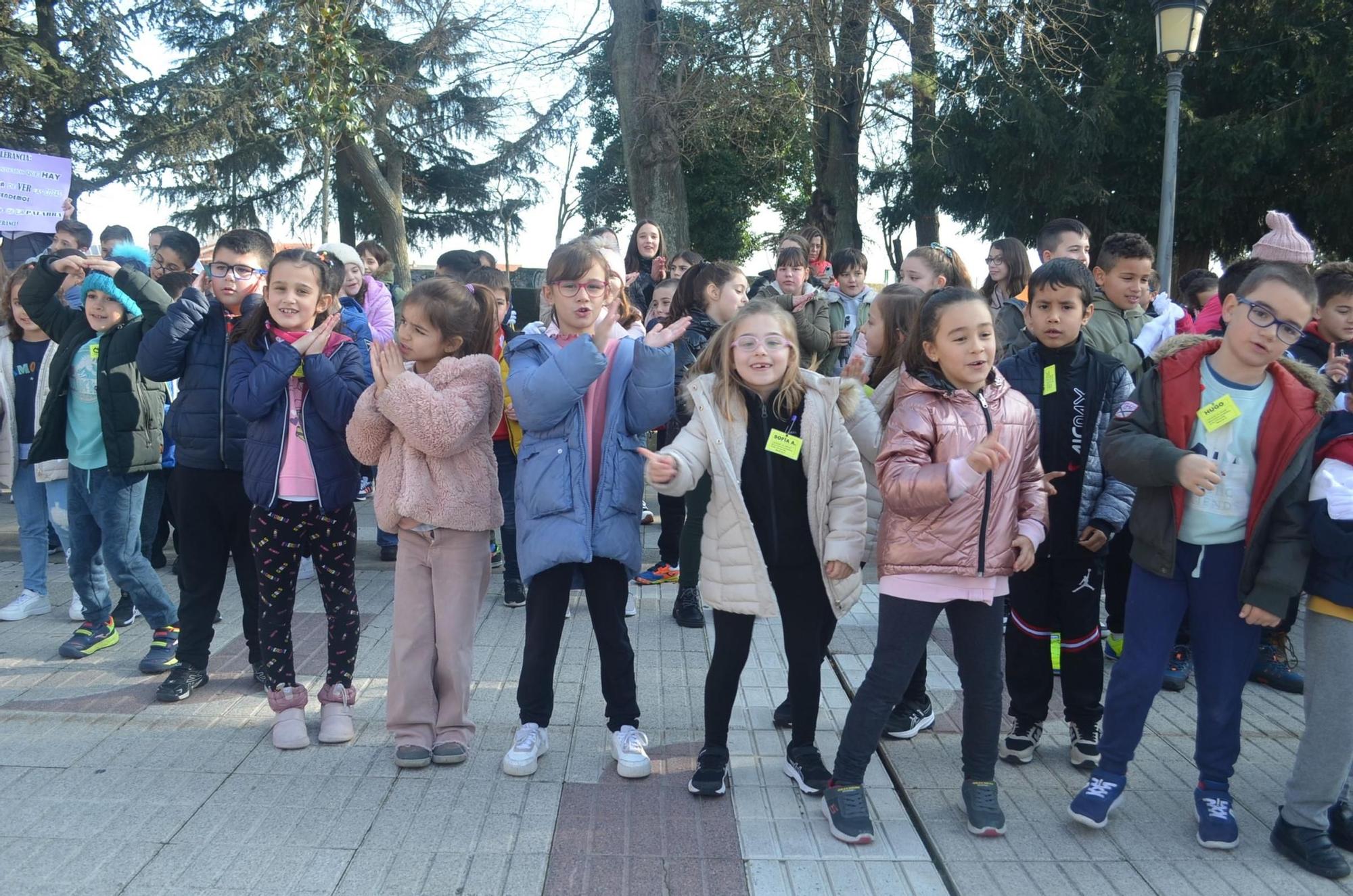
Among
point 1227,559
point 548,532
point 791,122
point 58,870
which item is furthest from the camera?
point 791,122

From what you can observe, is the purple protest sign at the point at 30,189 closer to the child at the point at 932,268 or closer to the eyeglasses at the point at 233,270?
the eyeglasses at the point at 233,270

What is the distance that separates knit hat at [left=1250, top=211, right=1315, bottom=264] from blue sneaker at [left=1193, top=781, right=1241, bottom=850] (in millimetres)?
1993

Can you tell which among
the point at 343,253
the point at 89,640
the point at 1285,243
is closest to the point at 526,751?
the point at 89,640

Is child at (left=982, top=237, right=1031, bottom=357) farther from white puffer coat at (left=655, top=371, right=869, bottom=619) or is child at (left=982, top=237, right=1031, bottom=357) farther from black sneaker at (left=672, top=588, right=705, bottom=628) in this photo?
black sneaker at (left=672, top=588, right=705, bottom=628)

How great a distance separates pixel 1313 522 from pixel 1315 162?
16027 millimetres

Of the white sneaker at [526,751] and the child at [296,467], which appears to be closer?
the white sneaker at [526,751]

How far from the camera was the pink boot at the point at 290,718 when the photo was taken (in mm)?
3910

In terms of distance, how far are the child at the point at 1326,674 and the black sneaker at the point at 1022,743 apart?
0.86 m

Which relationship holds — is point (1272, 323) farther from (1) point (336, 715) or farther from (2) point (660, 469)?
(1) point (336, 715)

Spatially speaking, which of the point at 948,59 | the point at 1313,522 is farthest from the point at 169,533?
the point at 948,59

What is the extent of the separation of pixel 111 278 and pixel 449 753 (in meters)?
2.85

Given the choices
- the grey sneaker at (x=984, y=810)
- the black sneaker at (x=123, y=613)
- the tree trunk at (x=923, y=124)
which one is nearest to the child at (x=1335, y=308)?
the grey sneaker at (x=984, y=810)

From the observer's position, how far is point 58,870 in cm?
299

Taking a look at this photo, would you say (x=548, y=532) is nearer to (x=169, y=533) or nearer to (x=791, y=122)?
(x=169, y=533)
